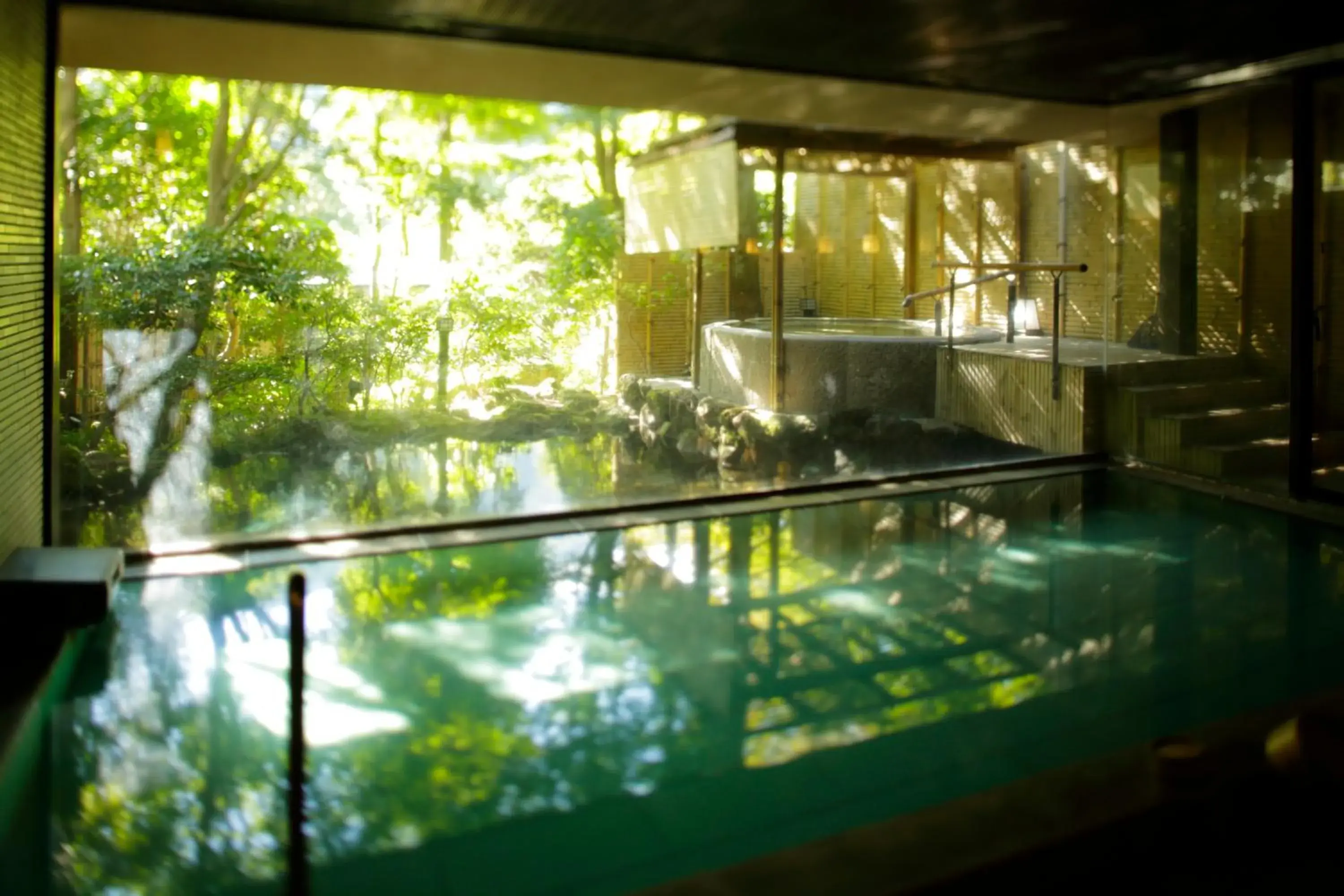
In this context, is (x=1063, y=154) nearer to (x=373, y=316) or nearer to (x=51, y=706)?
(x=373, y=316)

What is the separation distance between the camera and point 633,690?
4.04 meters

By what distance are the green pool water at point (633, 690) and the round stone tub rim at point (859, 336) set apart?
1.37 metres

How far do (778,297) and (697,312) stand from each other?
25.4 inches

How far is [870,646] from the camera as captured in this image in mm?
4484

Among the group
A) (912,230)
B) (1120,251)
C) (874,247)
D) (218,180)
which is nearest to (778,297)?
(874,247)

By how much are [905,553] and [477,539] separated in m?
2.23

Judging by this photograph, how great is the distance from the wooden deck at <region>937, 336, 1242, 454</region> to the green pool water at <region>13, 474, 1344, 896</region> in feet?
6.33

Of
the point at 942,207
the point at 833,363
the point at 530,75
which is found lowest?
the point at 833,363

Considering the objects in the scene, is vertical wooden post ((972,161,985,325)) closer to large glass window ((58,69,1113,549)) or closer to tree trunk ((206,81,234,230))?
large glass window ((58,69,1113,549))

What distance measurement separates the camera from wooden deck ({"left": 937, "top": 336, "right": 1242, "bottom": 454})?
321 inches

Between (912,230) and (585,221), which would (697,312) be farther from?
(912,230)

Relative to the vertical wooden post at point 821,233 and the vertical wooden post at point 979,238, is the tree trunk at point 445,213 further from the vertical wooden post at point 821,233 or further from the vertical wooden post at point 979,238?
the vertical wooden post at point 979,238

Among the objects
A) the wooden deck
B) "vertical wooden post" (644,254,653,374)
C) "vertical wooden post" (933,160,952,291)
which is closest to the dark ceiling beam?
"vertical wooden post" (933,160,952,291)

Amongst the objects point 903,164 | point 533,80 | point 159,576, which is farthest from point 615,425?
point 903,164
